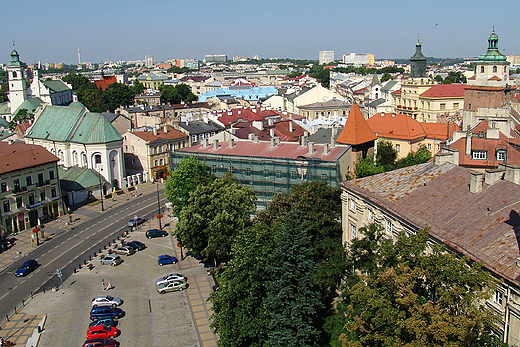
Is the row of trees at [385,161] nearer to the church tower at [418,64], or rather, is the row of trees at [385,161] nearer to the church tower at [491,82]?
the church tower at [491,82]

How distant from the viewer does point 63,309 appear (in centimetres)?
3728

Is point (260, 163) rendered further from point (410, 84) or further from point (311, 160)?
point (410, 84)

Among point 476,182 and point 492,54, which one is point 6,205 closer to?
point 476,182

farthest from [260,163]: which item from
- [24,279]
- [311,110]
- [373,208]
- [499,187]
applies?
[311,110]

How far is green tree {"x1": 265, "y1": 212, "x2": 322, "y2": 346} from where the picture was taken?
2777cm

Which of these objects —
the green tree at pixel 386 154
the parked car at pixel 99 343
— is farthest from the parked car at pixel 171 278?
the green tree at pixel 386 154

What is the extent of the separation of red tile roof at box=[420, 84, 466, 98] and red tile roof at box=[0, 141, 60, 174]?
59.8m

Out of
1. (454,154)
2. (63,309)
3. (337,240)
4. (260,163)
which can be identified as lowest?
(63,309)

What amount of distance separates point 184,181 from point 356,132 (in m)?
17.9

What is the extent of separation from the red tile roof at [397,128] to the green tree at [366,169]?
1911 cm

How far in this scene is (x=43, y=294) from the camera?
4006cm

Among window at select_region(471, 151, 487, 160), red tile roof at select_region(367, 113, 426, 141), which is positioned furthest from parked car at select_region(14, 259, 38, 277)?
red tile roof at select_region(367, 113, 426, 141)

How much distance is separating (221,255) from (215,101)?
9127 centimetres

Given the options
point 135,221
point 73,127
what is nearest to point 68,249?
point 135,221
